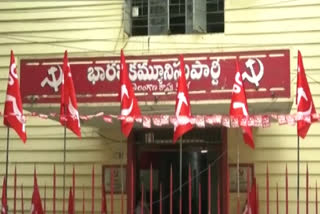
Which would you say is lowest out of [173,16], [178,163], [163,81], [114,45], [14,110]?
[178,163]

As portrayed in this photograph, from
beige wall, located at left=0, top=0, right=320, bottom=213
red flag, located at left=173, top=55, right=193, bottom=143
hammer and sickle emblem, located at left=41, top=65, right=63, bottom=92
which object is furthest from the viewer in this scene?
beige wall, located at left=0, top=0, right=320, bottom=213

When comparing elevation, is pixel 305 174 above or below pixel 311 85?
below

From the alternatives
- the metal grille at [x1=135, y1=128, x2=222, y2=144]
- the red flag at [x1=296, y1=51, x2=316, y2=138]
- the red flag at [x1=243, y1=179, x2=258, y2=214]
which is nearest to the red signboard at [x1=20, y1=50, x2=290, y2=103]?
the red flag at [x1=296, y1=51, x2=316, y2=138]

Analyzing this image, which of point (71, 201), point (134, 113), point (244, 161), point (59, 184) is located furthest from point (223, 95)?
point (59, 184)

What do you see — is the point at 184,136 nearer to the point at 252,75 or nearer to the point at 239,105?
the point at 252,75

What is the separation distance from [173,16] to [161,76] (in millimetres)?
2504

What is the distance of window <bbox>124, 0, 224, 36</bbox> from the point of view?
1005cm

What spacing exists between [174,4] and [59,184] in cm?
350

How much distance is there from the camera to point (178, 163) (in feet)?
32.2

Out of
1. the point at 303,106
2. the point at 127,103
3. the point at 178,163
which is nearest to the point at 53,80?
the point at 127,103

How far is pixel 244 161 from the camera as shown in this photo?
9562 mm

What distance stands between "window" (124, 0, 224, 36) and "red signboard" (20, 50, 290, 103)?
83.9 inches

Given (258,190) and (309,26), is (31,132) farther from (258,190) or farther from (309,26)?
(309,26)

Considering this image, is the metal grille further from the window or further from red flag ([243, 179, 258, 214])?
the window
